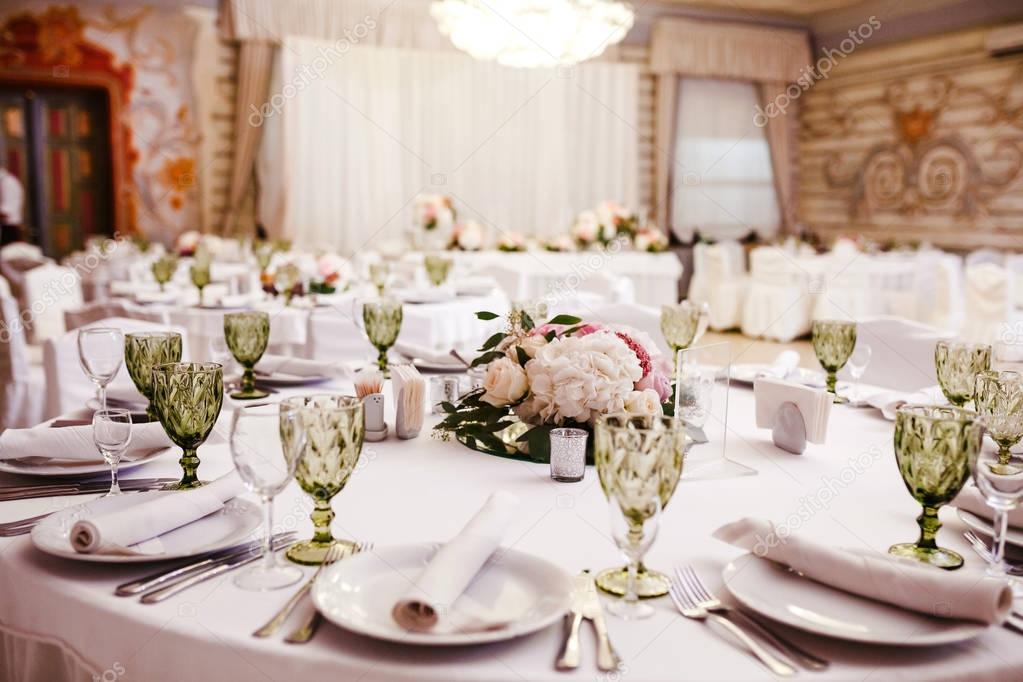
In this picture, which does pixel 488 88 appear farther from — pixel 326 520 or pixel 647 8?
pixel 326 520

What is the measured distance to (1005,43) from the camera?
8.71 meters

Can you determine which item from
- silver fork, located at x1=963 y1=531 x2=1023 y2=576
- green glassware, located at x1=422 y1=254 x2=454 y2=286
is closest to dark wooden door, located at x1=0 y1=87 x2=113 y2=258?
green glassware, located at x1=422 y1=254 x2=454 y2=286

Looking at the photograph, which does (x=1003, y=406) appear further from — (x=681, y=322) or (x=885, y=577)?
(x=681, y=322)

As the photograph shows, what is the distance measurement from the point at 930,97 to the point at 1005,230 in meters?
1.71

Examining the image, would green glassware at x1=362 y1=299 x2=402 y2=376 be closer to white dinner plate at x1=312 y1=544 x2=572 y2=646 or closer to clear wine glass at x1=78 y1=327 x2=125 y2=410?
clear wine glass at x1=78 y1=327 x2=125 y2=410

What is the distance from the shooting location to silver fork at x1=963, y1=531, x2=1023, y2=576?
115cm

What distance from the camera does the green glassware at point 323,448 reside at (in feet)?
3.66

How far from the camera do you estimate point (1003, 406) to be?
1.50m

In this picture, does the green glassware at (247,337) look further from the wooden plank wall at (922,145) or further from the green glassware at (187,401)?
the wooden plank wall at (922,145)

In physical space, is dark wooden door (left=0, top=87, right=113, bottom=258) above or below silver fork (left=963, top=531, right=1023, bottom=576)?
above

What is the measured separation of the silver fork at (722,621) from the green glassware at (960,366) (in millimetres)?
1046

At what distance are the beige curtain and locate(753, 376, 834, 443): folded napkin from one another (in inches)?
371

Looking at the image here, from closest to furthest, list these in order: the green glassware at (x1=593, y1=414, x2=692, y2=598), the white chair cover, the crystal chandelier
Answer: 1. the green glassware at (x1=593, y1=414, x2=692, y2=598)
2. the white chair cover
3. the crystal chandelier

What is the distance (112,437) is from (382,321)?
103 centimetres
